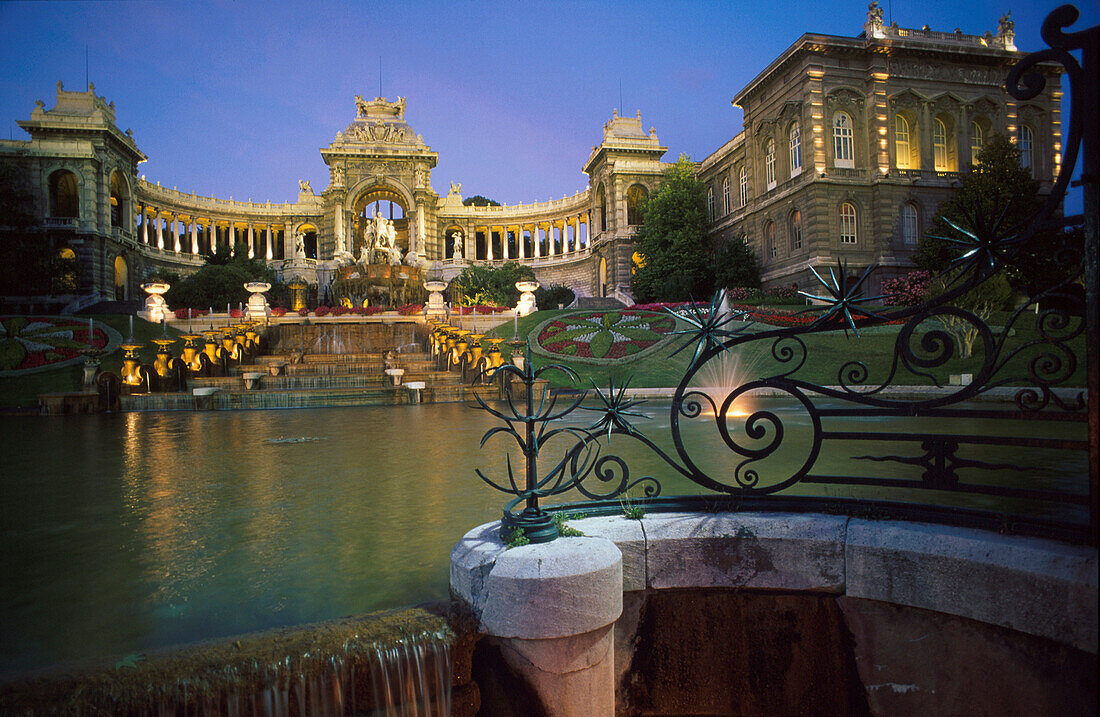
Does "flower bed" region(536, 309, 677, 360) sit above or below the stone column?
above

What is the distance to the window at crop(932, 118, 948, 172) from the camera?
30953mm

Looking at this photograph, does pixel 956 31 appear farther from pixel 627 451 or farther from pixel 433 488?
pixel 433 488

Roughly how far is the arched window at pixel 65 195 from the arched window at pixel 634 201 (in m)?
39.1

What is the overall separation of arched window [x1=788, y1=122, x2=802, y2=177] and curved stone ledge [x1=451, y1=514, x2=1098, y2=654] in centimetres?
3186

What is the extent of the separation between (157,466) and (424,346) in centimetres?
1699

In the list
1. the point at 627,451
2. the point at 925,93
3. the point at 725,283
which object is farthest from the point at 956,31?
the point at 627,451

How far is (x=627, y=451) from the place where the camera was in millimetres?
6164

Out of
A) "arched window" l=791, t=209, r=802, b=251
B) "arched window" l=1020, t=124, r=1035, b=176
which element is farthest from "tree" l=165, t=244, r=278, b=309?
"arched window" l=1020, t=124, r=1035, b=176

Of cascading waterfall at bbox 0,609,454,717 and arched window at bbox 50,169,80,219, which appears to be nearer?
cascading waterfall at bbox 0,609,454,717

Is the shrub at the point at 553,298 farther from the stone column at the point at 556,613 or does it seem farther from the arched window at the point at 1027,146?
the stone column at the point at 556,613

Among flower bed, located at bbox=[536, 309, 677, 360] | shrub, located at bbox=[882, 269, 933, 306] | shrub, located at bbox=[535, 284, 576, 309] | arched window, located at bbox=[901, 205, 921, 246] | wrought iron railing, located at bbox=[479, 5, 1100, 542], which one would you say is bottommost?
wrought iron railing, located at bbox=[479, 5, 1100, 542]

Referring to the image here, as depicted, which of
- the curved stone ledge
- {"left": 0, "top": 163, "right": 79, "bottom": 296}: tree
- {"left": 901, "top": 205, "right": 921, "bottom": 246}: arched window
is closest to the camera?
the curved stone ledge

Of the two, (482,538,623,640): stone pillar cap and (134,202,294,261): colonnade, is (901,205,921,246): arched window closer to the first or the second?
(482,538,623,640): stone pillar cap

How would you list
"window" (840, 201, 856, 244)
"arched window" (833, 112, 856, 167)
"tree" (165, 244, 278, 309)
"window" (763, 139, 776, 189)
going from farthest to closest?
"tree" (165, 244, 278, 309) < "window" (763, 139, 776, 189) < "arched window" (833, 112, 856, 167) < "window" (840, 201, 856, 244)
